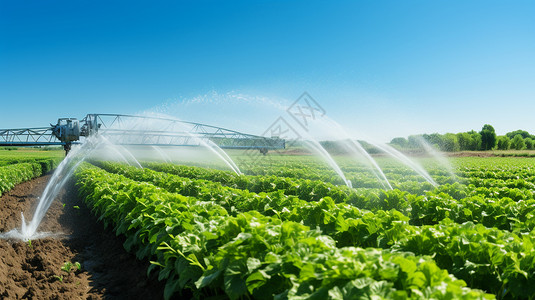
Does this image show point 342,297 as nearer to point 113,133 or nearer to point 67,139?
point 67,139

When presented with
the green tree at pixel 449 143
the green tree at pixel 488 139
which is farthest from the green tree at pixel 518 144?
the green tree at pixel 449 143

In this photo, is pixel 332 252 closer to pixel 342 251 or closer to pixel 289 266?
pixel 342 251

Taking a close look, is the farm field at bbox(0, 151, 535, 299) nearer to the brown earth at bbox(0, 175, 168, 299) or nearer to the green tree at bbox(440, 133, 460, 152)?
the brown earth at bbox(0, 175, 168, 299)

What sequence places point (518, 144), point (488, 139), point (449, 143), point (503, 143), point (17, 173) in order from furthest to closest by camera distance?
point (518, 144) → point (503, 143) → point (488, 139) → point (449, 143) → point (17, 173)

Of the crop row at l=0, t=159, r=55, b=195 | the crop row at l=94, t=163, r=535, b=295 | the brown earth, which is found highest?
the crop row at l=0, t=159, r=55, b=195

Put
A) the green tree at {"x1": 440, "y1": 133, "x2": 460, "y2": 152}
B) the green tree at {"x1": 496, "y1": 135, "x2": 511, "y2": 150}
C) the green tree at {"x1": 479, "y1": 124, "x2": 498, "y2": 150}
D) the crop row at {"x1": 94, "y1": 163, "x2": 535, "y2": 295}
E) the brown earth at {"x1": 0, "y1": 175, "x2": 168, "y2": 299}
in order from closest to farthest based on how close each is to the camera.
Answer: the crop row at {"x1": 94, "y1": 163, "x2": 535, "y2": 295}, the brown earth at {"x1": 0, "y1": 175, "x2": 168, "y2": 299}, the green tree at {"x1": 440, "y1": 133, "x2": 460, "y2": 152}, the green tree at {"x1": 479, "y1": 124, "x2": 498, "y2": 150}, the green tree at {"x1": 496, "y1": 135, "x2": 511, "y2": 150}

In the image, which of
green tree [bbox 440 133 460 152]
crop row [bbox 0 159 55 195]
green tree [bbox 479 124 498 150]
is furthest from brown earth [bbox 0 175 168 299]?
green tree [bbox 479 124 498 150]

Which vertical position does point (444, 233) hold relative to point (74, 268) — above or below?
above

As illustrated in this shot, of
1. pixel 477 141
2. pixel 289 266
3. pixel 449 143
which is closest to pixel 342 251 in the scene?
pixel 289 266

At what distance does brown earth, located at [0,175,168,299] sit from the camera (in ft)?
14.6

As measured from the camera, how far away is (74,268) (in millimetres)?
5477

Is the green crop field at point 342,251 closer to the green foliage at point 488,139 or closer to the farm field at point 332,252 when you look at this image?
the farm field at point 332,252

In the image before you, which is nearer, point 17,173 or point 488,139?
point 17,173

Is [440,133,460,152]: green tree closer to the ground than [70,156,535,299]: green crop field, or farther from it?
farther from it
